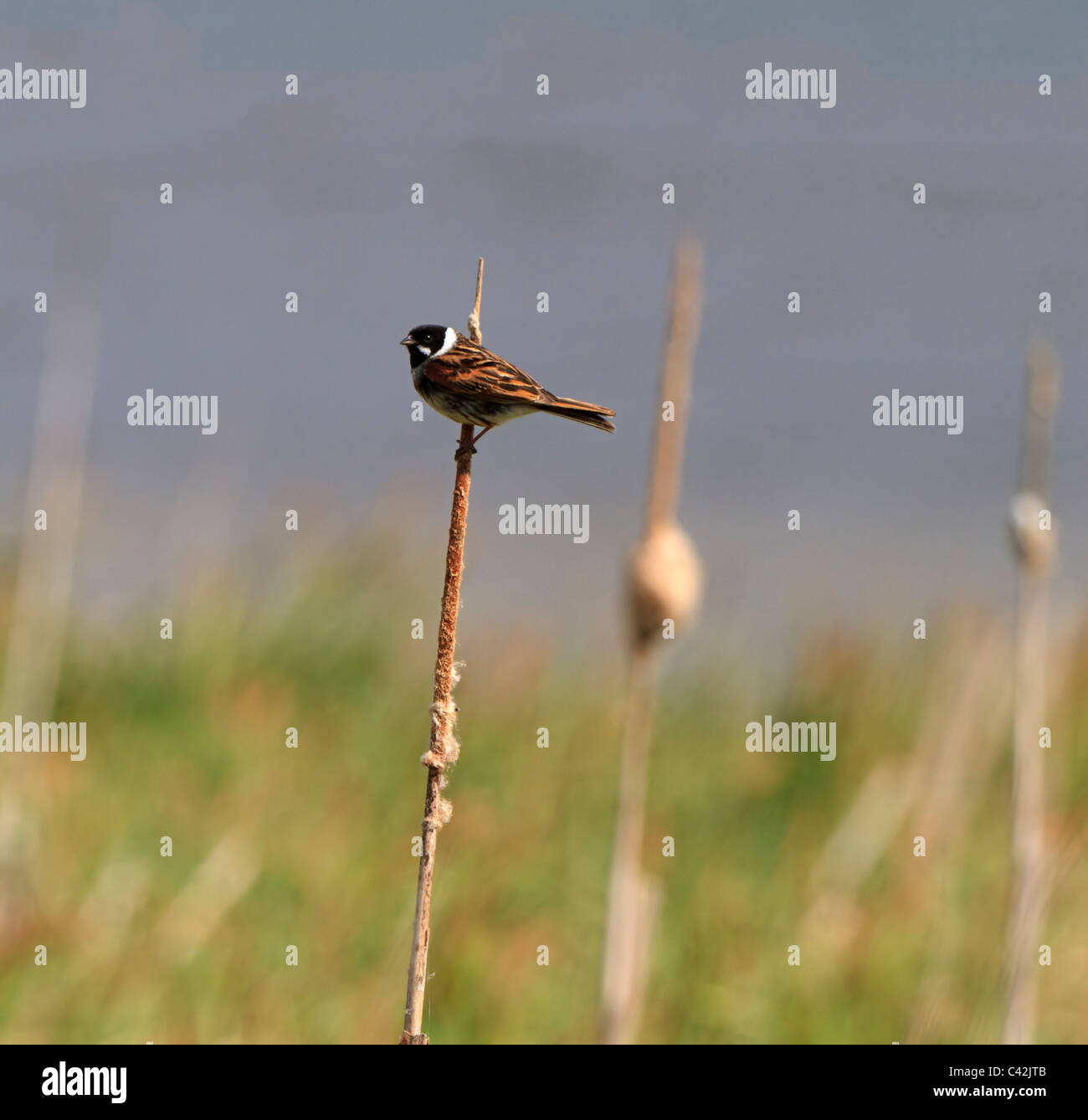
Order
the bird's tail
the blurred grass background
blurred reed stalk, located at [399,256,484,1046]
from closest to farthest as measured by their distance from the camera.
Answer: blurred reed stalk, located at [399,256,484,1046], the bird's tail, the blurred grass background

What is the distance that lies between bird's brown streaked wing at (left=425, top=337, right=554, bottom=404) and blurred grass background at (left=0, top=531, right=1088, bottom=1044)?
7.32 ft

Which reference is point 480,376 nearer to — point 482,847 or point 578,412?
point 578,412

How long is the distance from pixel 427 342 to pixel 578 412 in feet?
2.35

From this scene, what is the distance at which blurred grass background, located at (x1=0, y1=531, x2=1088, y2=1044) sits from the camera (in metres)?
5.64

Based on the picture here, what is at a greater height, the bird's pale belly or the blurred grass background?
the bird's pale belly

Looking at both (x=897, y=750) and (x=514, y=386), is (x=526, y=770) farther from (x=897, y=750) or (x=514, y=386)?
(x=514, y=386)

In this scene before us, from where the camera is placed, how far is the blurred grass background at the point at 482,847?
18.5ft

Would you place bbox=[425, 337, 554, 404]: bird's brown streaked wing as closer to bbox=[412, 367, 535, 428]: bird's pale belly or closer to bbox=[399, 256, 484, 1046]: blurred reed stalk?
bbox=[412, 367, 535, 428]: bird's pale belly

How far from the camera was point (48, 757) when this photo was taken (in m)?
7.13

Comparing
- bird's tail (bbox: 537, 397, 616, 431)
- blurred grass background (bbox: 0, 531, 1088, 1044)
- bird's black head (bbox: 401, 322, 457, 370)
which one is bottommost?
blurred grass background (bbox: 0, 531, 1088, 1044)

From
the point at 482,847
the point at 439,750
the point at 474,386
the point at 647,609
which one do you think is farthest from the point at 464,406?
the point at 482,847

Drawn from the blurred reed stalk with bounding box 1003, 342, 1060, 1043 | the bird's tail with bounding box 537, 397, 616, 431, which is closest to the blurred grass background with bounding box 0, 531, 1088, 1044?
the blurred reed stalk with bounding box 1003, 342, 1060, 1043

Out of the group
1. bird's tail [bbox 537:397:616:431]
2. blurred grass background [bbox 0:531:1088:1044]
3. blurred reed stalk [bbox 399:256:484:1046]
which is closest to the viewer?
blurred reed stalk [bbox 399:256:484:1046]

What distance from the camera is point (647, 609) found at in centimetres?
341
